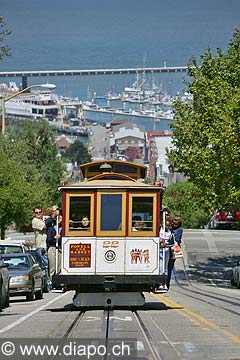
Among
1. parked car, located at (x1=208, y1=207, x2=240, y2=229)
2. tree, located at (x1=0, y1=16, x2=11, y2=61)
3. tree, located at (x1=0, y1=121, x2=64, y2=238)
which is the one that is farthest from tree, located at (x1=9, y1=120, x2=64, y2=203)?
tree, located at (x1=0, y1=16, x2=11, y2=61)

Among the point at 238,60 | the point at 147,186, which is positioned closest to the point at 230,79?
the point at 238,60

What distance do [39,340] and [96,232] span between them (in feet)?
22.0

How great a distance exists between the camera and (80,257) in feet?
79.7

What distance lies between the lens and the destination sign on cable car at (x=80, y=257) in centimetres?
2427

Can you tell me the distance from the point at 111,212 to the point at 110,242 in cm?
66

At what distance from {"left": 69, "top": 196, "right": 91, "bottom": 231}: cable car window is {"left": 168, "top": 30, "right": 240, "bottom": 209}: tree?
20633mm

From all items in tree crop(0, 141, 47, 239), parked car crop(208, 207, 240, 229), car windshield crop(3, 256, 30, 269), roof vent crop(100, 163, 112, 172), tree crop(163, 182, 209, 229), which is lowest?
car windshield crop(3, 256, 30, 269)

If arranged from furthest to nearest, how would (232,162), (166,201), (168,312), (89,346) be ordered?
(166,201)
(232,162)
(168,312)
(89,346)

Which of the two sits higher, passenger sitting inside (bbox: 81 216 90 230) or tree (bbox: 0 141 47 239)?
tree (bbox: 0 141 47 239)

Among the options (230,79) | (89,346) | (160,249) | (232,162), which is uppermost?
(230,79)

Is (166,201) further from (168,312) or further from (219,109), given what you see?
(168,312)

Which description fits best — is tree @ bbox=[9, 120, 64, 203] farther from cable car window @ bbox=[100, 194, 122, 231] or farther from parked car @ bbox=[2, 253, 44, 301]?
cable car window @ bbox=[100, 194, 122, 231]

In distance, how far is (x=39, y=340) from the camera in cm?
1784

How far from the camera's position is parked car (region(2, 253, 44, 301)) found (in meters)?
29.2
